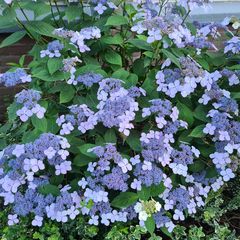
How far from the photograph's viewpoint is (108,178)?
2125 mm

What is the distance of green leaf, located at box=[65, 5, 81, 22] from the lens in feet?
8.57

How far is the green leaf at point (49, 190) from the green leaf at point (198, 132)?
72 cm

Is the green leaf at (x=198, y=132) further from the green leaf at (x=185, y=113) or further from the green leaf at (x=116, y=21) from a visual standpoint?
the green leaf at (x=116, y=21)

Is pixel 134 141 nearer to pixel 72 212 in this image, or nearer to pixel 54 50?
pixel 72 212

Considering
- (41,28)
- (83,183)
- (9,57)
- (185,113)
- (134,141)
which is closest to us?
(83,183)

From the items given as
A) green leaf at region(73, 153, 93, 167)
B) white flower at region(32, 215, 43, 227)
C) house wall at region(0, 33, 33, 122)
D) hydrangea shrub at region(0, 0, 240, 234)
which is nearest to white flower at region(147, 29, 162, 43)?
hydrangea shrub at region(0, 0, 240, 234)

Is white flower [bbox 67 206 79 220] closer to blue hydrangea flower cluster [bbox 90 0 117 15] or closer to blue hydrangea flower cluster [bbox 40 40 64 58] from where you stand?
blue hydrangea flower cluster [bbox 40 40 64 58]

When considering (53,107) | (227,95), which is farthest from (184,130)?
(53,107)

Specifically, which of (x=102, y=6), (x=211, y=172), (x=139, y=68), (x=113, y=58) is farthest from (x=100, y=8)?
(x=211, y=172)

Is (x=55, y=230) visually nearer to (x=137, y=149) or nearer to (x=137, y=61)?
(x=137, y=149)

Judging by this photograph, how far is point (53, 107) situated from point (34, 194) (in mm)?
507

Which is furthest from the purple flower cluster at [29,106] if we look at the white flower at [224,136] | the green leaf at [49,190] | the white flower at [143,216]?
the white flower at [224,136]

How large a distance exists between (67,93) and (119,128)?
39cm

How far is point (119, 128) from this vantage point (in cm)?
218
